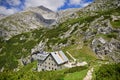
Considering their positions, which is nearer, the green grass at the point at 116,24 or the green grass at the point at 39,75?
the green grass at the point at 39,75

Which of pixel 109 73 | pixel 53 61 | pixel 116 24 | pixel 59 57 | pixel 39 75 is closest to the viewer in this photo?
pixel 109 73

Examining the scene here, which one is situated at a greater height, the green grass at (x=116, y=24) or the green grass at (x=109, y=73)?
the green grass at (x=109, y=73)

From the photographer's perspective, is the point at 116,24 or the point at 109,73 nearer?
the point at 109,73

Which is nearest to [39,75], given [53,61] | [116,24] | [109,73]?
[53,61]

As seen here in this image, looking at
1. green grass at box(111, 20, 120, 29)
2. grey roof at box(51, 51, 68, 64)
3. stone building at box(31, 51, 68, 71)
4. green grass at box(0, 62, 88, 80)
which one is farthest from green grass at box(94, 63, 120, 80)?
green grass at box(111, 20, 120, 29)

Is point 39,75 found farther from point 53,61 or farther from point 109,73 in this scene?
point 109,73

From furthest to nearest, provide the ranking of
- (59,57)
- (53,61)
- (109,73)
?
(59,57)
(53,61)
(109,73)

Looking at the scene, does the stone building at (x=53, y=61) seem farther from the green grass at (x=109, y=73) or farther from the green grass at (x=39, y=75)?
the green grass at (x=109, y=73)

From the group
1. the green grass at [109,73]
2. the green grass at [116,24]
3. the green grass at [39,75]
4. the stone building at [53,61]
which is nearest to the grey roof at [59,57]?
the stone building at [53,61]

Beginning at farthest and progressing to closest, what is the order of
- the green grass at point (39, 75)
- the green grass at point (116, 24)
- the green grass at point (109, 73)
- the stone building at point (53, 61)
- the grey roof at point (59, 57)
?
the green grass at point (116, 24) → the grey roof at point (59, 57) → the stone building at point (53, 61) → the green grass at point (39, 75) → the green grass at point (109, 73)

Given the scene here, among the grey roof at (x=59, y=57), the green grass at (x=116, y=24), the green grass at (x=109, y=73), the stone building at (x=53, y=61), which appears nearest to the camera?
the green grass at (x=109, y=73)

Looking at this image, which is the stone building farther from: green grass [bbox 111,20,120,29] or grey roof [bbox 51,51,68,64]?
green grass [bbox 111,20,120,29]

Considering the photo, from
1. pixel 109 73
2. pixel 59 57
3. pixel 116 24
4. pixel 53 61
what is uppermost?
pixel 109 73

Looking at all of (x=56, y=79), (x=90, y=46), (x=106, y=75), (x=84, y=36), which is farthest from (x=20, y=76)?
(x=84, y=36)
